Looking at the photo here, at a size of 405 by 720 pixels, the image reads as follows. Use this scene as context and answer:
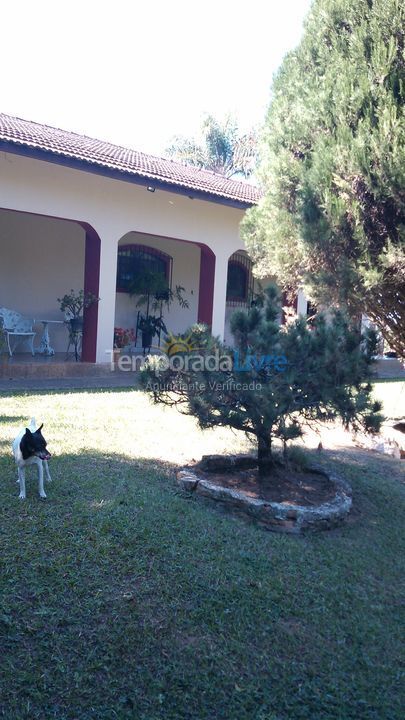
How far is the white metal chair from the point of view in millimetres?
10414

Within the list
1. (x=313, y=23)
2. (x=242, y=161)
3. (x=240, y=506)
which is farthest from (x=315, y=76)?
(x=242, y=161)

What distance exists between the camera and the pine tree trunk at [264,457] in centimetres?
491

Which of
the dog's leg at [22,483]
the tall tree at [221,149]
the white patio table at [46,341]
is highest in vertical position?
the tall tree at [221,149]

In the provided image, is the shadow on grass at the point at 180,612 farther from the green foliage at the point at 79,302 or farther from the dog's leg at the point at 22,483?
the green foliage at the point at 79,302

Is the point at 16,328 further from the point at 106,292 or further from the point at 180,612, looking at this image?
the point at 180,612

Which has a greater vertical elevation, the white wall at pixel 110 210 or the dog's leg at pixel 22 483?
the white wall at pixel 110 210

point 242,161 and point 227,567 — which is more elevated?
point 242,161

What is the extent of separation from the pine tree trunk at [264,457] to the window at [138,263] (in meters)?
8.55

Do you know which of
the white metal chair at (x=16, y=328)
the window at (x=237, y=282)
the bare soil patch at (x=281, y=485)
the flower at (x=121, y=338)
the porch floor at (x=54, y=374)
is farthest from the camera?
the window at (x=237, y=282)

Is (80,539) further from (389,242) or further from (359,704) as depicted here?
(389,242)

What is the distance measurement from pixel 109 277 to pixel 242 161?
84.5 feet

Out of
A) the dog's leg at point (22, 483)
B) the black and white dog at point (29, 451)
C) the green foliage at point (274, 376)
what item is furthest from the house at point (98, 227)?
the dog's leg at point (22, 483)

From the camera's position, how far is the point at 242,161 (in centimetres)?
3434

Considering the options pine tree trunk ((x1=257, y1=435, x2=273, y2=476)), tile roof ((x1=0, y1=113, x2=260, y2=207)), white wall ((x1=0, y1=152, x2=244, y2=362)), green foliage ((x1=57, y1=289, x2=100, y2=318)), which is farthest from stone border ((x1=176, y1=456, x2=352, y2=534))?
white wall ((x1=0, y1=152, x2=244, y2=362))
